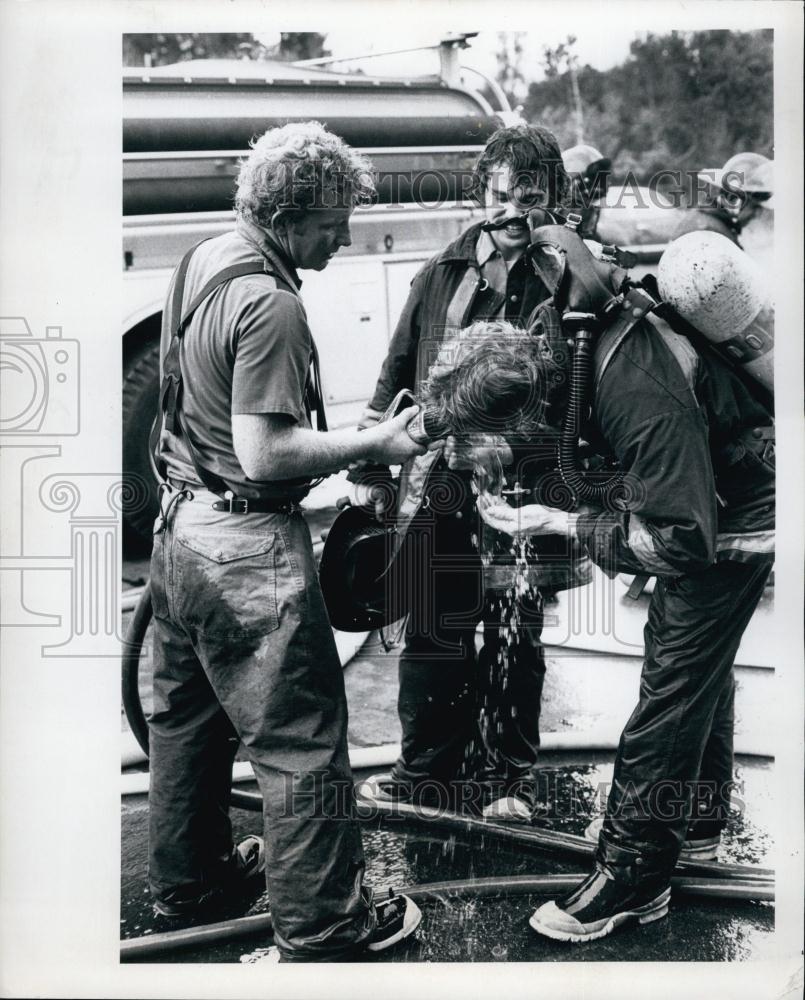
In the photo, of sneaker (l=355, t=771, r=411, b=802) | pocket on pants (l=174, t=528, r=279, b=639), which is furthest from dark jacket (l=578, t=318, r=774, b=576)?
sneaker (l=355, t=771, r=411, b=802)

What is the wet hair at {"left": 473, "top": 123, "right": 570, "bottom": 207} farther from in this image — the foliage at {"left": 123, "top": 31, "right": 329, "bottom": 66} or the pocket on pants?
the pocket on pants

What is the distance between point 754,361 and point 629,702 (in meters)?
1.27

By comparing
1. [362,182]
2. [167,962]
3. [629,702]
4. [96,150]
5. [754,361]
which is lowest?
[167,962]

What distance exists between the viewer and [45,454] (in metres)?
3.14

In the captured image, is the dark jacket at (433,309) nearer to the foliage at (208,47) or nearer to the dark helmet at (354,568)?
the dark helmet at (354,568)

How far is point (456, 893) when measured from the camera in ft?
10.5

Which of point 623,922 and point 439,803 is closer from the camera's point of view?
point 623,922

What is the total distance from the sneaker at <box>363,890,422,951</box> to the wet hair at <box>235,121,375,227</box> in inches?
71.7

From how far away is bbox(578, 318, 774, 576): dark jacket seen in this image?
2.71 m

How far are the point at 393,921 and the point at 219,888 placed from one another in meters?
0.50

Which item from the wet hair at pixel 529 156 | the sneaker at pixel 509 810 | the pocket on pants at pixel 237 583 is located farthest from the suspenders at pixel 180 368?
the sneaker at pixel 509 810

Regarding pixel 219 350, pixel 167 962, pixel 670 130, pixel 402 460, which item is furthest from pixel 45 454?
pixel 670 130

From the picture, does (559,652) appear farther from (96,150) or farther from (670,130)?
(96,150)

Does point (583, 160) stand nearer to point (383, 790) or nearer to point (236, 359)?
point (236, 359)
